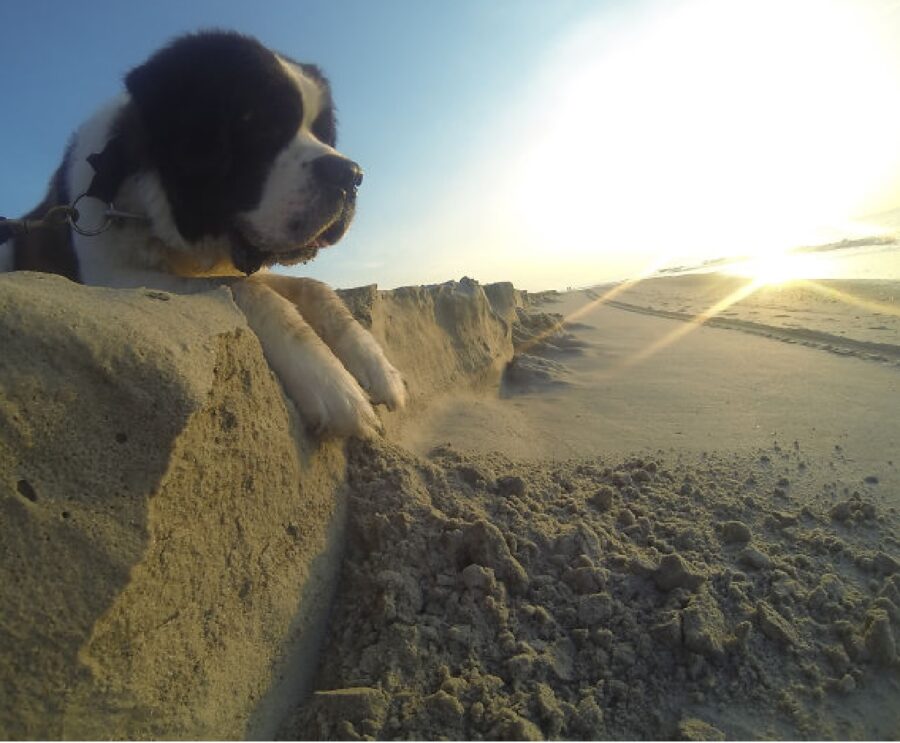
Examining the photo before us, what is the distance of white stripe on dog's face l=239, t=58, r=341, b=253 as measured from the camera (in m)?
2.33

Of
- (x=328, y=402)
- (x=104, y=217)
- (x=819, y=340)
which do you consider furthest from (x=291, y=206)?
(x=819, y=340)

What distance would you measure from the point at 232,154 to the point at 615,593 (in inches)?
83.3

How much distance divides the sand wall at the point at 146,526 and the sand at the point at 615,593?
169mm

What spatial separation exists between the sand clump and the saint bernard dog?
2.28 ft

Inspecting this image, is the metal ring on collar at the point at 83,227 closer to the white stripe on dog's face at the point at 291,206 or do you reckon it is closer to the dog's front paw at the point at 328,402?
the white stripe on dog's face at the point at 291,206

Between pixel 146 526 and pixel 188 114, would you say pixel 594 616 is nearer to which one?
pixel 146 526

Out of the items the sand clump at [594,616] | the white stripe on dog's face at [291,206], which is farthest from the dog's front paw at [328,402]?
the white stripe on dog's face at [291,206]

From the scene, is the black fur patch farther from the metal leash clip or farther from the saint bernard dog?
the metal leash clip

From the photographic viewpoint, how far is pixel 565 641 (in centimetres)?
135

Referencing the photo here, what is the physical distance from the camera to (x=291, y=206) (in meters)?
2.33

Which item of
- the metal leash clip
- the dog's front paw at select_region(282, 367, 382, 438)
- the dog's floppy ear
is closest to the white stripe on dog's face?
the dog's floppy ear

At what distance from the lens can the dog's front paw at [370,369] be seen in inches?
82.7

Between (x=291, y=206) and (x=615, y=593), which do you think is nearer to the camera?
(x=615, y=593)

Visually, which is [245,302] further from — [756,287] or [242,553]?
[756,287]
